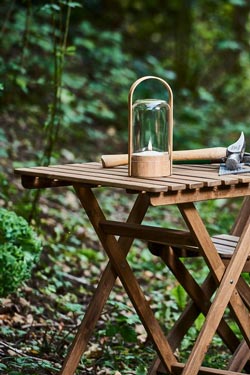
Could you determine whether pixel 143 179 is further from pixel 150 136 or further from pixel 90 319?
pixel 90 319

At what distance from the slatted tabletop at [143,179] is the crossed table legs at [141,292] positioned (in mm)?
115

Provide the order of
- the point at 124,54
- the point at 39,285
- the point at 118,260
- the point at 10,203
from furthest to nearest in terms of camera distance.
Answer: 1. the point at 124,54
2. the point at 10,203
3. the point at 39,285
4. the point at 118,260

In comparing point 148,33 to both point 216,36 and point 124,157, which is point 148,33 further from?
point 124,157

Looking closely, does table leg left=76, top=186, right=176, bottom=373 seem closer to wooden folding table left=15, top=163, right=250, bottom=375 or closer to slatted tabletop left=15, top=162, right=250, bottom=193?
wooden folding table left=15, top=163, right=250, bottom=375

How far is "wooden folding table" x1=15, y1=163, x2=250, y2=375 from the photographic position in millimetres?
3148

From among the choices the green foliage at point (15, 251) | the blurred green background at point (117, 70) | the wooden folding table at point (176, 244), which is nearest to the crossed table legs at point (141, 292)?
the wooden folding table at point (176, 244)

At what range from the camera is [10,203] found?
6090 millimetres

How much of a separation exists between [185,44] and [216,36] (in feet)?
1.78

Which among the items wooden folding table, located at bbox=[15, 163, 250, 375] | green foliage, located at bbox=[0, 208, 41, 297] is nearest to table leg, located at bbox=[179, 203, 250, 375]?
wooden folding table, located at bbox=[15, 163, 250, 375]

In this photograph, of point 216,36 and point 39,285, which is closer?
point 39,285

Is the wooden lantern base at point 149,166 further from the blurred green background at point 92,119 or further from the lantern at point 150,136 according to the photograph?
the blurred green background at point 92,119

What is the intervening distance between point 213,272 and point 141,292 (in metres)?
0.41

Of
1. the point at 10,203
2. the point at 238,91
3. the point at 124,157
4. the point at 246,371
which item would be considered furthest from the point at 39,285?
the point at 238,91

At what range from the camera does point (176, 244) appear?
3.42 metres
